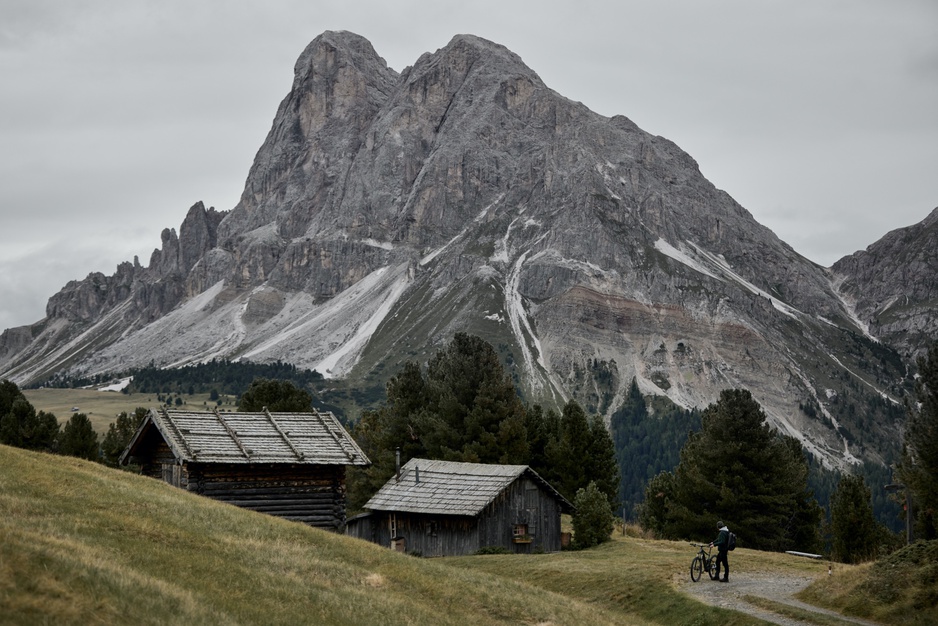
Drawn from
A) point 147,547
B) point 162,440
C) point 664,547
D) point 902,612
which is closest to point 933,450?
point 902,612

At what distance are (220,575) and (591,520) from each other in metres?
32.3

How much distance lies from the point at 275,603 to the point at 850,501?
4929 centimetres

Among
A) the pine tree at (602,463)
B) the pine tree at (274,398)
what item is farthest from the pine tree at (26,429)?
the pine tree at (602,463)

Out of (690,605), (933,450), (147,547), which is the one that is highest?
(933,450)

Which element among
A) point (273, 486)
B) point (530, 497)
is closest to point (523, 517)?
point (530, 497)

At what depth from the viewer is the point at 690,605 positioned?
96.2 feet

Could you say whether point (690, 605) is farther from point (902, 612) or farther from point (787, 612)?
point (902, 612)

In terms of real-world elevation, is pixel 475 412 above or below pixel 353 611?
above

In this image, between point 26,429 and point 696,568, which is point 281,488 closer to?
point 696,568

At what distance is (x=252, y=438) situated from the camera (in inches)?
1703

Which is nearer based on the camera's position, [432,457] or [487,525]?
[487,525]

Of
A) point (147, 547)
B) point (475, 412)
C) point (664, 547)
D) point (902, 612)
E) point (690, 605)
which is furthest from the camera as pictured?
point (475, 412)

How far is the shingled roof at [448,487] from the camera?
156 feet

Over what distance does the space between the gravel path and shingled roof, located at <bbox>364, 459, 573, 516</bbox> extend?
14.4 meters
